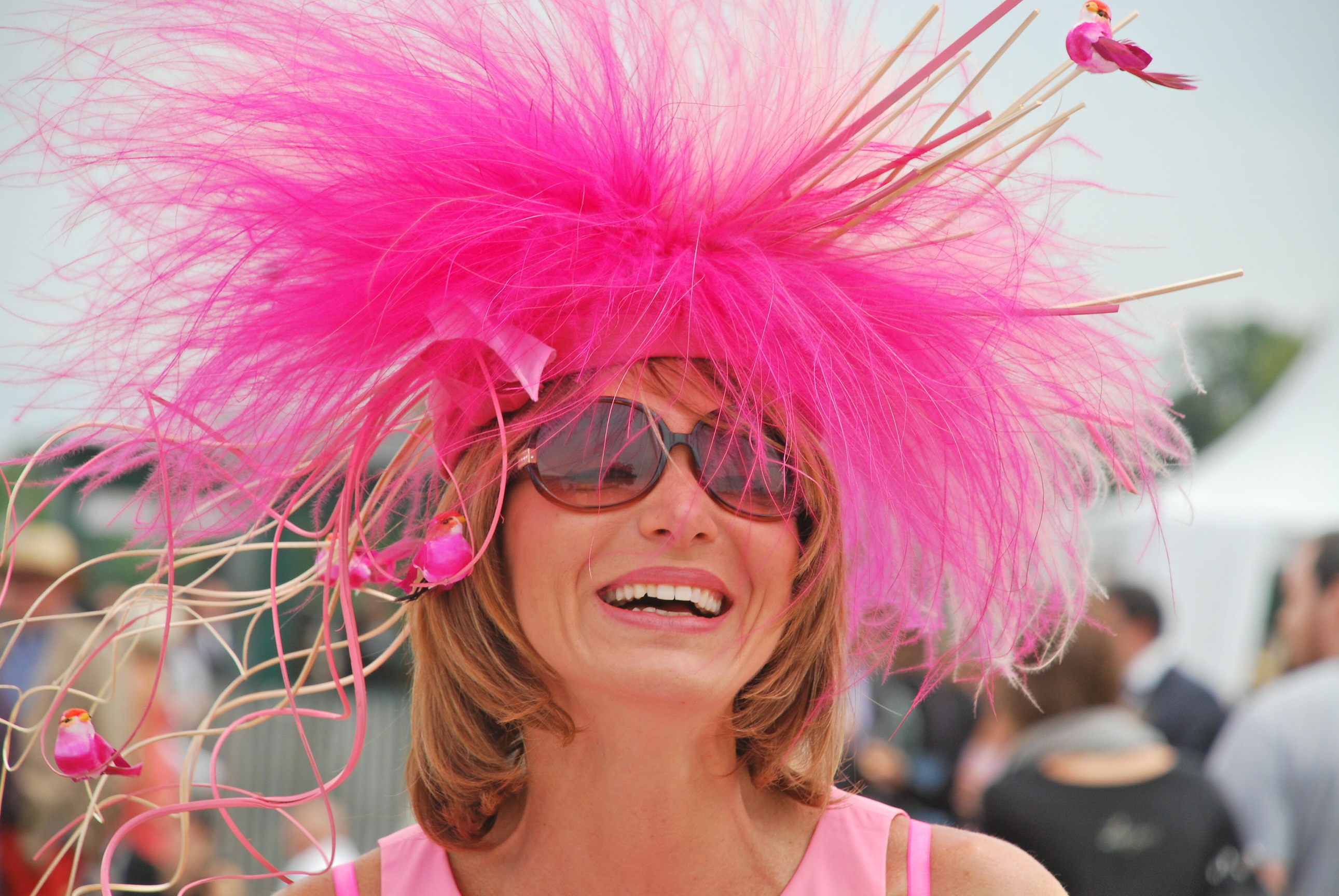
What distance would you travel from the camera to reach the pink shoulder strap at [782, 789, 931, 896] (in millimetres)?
1683

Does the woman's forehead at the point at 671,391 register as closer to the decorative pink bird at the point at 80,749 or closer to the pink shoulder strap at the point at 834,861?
the pink shoulder strap at the point at 834,861

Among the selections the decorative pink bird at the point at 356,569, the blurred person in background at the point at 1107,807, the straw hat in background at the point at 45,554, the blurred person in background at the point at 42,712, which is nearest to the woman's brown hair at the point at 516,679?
the decorative pink bird at the point at 356,569

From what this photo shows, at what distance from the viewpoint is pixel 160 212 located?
1.61 m

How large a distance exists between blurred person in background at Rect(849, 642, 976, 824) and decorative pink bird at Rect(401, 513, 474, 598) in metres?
3.26

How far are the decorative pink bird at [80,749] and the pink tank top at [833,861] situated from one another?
456mm

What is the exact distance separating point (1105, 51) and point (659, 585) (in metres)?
0.89

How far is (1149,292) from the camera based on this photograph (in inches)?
60.2

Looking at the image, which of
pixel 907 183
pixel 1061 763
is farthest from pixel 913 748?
pixel 907 183

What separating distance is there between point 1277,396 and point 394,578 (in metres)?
9.81

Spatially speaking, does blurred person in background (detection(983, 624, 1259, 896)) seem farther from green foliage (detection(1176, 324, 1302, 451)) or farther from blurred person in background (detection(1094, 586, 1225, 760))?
green foliage (detection(1176, 324, 1302, 451))

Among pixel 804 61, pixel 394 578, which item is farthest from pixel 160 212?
pixel 804 61

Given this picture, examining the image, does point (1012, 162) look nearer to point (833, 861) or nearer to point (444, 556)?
point (444, 556)

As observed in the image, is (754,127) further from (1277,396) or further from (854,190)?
(1277,396)

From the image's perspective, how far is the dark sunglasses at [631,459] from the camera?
4.98 ft
